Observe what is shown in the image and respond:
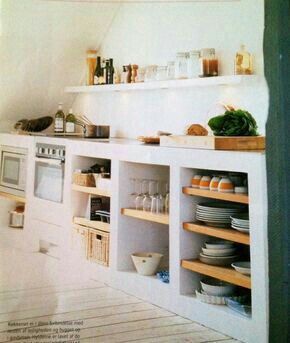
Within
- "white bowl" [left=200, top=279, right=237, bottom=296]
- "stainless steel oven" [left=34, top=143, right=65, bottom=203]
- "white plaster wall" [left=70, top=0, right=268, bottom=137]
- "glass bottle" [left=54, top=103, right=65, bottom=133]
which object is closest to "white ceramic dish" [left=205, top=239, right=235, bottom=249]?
"white bowl" [left=200, top=279, right=237, bottom=296]

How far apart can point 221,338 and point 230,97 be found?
644 mm

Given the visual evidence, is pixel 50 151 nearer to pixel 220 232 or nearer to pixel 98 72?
pixel 98 72

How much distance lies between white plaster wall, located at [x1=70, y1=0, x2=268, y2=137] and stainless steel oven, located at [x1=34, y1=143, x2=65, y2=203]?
14 centimetres

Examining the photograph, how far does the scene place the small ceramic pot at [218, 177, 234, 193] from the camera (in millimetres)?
1372

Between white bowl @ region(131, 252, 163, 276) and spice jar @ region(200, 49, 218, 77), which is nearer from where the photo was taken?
spice jar @ region(200, 49, 218, 77)

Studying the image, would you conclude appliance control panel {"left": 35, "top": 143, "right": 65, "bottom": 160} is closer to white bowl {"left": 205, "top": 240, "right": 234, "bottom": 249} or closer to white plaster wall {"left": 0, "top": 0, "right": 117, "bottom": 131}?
white plaster wall {"left": 0, "top": 0, "right": 117, "bottom": 131}

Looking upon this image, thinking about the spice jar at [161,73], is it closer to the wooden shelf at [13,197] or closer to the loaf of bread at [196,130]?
the loaf of bread at [196,130]

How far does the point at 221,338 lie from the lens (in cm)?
133

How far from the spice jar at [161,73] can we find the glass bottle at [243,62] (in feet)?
0.75

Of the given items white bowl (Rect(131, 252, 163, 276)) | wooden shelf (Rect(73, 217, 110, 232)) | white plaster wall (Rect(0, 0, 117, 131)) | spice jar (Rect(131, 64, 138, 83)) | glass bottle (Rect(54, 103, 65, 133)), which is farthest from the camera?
white bowl (Rect(131, 252, 163, 276))

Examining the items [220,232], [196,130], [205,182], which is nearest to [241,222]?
[220,232]

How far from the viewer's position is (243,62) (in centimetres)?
129

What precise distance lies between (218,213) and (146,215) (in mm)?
298

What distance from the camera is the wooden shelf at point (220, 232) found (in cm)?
133
